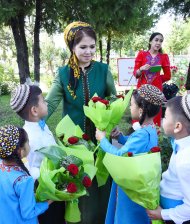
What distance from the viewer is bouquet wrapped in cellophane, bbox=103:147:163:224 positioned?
1.56m

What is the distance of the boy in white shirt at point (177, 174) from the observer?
157cm

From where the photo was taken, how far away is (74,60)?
254cm

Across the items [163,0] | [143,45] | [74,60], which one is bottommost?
[143,45]

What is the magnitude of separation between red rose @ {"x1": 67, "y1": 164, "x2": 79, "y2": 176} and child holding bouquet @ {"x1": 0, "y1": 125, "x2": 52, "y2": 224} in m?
0.25

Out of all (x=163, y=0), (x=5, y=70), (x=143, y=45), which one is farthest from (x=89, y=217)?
(x=143, y=45)

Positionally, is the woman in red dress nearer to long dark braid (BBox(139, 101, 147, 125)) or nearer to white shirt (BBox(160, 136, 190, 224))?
long dark braid (BBox(139, 101, 147, 125))

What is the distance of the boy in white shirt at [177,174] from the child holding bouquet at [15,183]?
0.68 metres

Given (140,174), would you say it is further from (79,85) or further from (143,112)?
(79,85)

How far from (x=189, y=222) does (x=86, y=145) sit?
0.81 metres

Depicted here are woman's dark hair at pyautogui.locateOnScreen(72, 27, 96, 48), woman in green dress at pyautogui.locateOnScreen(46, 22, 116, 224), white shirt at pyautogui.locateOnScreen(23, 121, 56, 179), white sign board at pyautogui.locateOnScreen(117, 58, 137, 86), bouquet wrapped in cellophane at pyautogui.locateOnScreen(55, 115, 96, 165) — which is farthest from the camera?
white sign board at pyautogui.locateOnScreen(117, 58, 137, 86)

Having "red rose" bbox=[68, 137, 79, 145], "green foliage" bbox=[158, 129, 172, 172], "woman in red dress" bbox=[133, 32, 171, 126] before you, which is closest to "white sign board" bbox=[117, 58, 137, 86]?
"woman in red dress" bbox=[133, 32, 171, 126]

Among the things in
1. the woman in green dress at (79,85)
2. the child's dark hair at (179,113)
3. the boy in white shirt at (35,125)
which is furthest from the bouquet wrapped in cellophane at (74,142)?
the child's dark hair at (179,113)

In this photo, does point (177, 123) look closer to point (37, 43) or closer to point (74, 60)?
point (74, 60)

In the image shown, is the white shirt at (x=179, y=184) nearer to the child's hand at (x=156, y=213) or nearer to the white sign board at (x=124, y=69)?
the child's hand at (x=156, y=213)
